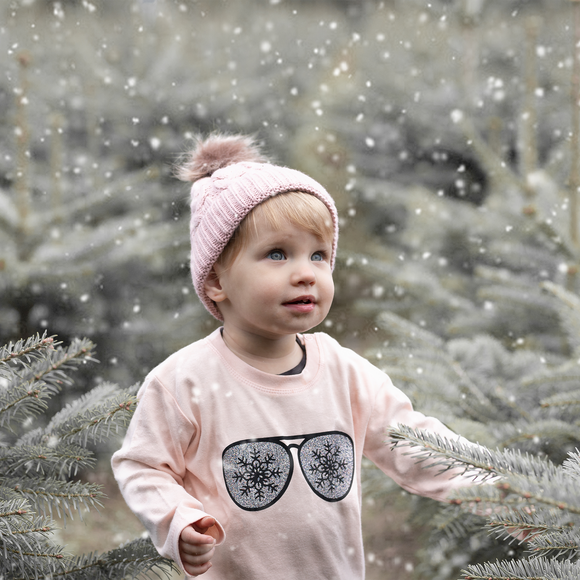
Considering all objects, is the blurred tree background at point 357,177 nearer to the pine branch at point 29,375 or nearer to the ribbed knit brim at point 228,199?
the ribbed knit brim at point 228,199

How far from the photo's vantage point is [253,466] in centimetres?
117

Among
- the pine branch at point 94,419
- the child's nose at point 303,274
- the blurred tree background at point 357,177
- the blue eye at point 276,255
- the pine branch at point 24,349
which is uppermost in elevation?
the blue eye at point 276,255

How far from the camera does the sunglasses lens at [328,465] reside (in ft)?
3.95

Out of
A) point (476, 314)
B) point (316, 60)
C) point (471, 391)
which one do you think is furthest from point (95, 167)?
point (316, 60)

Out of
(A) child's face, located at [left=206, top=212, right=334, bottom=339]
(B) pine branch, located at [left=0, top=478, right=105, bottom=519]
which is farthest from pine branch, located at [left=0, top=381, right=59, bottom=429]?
(A) child's face, located at [left=206, top=212, right=334, bottom=339]

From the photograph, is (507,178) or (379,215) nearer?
(507,178)

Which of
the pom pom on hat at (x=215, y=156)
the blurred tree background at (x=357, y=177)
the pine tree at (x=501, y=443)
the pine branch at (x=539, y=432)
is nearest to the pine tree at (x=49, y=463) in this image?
the pom pom on hat at (x=215, y=156)

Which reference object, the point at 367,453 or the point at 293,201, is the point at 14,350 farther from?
the point at 367,453

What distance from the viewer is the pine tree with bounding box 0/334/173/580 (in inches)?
45.4

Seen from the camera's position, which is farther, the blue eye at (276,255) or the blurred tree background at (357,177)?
the blurred tree background at (357,177)

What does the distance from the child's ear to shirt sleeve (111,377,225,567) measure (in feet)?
0.68

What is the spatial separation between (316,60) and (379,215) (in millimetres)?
1750

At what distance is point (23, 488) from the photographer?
3.95 feet

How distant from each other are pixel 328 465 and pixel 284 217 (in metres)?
0.48
